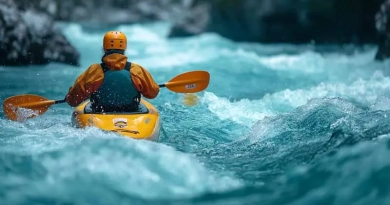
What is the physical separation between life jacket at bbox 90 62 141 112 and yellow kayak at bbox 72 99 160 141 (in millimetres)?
109

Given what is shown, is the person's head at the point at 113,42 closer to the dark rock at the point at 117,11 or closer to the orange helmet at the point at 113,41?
the orange helmet at the point at 113,41

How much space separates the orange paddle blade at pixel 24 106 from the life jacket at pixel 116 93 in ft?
2.88

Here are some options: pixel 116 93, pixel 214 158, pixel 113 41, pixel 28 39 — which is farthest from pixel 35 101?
pixel 28 39

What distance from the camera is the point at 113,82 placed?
5715mm

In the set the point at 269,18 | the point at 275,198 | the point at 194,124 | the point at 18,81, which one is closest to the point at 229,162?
the point at 275,198

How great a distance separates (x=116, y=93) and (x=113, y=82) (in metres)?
0.12

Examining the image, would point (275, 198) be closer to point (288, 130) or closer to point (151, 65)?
point (288, 130)

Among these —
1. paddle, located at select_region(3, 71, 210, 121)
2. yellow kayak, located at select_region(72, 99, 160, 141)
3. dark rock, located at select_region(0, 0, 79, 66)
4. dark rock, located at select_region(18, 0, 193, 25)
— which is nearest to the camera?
yellow kayak, located at select_region(72, 99, 160, 141)

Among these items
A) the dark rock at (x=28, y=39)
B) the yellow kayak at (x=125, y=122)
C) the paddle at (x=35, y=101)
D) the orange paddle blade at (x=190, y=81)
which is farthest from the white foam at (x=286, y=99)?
the dark rock at (x=28, y=39)

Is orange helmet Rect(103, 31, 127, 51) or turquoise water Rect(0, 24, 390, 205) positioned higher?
orange helmet Rect(103, 31, 127, 51)

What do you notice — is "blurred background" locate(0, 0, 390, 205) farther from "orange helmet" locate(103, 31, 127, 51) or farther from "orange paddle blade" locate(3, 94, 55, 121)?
"orange helmet" locate(103, 31, 127, 51)

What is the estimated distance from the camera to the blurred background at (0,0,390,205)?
4.20 meters

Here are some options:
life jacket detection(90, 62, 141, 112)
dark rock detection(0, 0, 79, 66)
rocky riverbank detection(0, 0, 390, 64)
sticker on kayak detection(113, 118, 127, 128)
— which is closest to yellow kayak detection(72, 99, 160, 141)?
sticker on kayak detection(113, 118, 127, 128)

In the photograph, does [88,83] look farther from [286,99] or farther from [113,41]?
[286,99]
